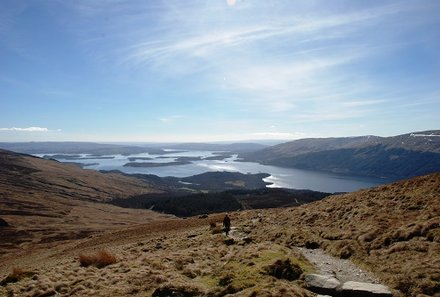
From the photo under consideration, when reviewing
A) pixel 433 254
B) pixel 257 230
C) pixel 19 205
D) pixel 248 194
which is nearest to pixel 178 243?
pixel 257 230

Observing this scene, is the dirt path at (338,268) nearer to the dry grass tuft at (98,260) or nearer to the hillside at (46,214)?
the dry grass tuft at (98,260)

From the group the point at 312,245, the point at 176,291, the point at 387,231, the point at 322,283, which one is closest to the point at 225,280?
the point at 176,291

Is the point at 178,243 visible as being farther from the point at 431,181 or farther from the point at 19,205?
the point at 19,205

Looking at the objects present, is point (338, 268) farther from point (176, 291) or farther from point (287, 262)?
point (176, 291)

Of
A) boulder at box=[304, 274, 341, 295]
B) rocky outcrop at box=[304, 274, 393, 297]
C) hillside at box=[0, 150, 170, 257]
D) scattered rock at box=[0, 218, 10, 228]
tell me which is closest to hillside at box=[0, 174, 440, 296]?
boulder at box=[304, 274, 341, 295]

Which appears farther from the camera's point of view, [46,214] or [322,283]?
[46,214]

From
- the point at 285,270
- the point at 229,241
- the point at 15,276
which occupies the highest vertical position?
the point at 285,270

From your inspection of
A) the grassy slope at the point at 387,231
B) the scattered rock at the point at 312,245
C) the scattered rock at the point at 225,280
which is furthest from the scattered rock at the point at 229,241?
the scattered rock at the point at 225,280
